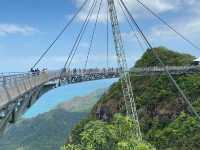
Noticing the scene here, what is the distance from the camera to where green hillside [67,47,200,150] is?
359 feet

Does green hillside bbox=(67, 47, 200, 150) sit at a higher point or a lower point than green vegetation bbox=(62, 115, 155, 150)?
lower

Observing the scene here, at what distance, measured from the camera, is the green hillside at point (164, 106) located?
359 feet

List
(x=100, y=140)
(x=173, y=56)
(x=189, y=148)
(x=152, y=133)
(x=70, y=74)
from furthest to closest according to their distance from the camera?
(x=173, y=56) < (x=152, y=133) < (x=70, y=74) < (x=189, y=148) < (x=100, y=140)

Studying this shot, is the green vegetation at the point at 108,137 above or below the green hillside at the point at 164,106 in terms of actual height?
above

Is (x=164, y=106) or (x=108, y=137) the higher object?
(x=108, y=137)

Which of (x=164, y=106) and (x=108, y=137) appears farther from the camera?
(x=164, y=106)

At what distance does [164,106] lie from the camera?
138 m

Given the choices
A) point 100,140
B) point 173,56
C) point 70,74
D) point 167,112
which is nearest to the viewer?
point 100,140

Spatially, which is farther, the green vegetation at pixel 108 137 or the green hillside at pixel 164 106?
the green hillside at pixel 164 106

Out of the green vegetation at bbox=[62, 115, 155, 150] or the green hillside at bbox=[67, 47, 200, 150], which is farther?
the green hillside at bbox=[67, 47, 200, 150]

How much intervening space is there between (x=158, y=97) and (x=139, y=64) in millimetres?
36380

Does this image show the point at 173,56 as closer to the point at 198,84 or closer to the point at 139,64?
the point at 139,64

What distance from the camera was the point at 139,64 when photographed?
179 m

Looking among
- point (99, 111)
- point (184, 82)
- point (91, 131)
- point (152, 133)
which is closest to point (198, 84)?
point (184, 82)
